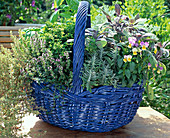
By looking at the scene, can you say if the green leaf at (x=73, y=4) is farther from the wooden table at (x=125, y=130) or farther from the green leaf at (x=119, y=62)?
the wooden table at (x=125, y=130)

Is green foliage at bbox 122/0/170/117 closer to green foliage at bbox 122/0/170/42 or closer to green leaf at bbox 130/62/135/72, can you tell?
green foliage at bbox 122/0/170/42

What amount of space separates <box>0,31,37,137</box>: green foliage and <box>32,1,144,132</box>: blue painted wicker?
7 cm

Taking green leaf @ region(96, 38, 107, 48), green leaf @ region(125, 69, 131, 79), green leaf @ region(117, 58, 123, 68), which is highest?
green leaf @ region(96, 38, 107, 48)

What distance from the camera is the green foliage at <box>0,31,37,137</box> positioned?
894 millimetres

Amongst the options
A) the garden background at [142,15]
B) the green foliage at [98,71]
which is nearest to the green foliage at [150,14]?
the garden background at [142,15]

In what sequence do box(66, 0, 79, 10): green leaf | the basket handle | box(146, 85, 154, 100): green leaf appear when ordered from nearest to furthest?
1. the basket handle
2. box(146, 85, 154, 100): green leaf
3. box(66, 0, 79, 10): green leaf

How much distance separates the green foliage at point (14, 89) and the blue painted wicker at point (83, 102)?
0.07 metres

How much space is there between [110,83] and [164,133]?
19.5 inches

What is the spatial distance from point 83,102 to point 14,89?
0.33m

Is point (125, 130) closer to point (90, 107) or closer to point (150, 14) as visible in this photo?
point (90, 107)

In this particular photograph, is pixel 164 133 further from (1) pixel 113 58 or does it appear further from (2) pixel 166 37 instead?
(2) pixel 166 37

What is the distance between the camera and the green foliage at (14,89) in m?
0.89

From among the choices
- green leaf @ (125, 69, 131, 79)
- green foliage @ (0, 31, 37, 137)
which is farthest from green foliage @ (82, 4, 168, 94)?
green foliage @ (0, 31, 37, 137)

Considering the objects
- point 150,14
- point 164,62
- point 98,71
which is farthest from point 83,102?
point 150,14
